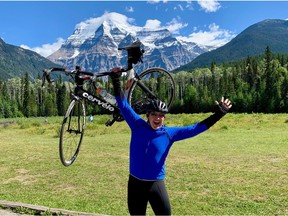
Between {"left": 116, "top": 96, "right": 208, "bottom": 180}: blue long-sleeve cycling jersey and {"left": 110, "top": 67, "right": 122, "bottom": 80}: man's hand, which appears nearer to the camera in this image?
{"left": 116, "top": 96, "right": 208, "bottom": 180}: blue long-sleeve cycling jersey

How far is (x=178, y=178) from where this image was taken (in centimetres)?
1522

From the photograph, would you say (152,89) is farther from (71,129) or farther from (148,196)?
(148,196)

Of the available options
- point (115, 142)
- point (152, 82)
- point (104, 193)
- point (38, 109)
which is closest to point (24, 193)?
point (104, 193)

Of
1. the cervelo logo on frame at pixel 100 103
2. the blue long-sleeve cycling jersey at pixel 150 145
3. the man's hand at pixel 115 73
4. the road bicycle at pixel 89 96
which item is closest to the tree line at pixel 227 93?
the road bicycle at pixel 89 96

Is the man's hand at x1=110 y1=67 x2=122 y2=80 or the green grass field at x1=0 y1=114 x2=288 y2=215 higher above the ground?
the man's hand at x1=110 y1=67 x2=122 y2=80

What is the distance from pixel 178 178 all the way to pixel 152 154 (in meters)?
9.99

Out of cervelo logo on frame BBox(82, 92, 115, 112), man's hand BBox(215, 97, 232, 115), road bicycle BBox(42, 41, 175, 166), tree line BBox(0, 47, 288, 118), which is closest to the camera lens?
man's hand BBox(215, 97, 232, 115)

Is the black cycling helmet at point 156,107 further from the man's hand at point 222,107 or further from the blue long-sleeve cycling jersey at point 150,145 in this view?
the man's hand at point 222,107

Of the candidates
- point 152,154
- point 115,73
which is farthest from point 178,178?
point 152,154

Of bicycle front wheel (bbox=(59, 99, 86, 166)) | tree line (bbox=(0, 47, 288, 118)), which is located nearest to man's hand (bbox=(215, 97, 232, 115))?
bicycle front wheel (bbox=(59, 99, 86, 166))

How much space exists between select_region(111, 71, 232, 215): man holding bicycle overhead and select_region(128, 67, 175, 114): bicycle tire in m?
1.35

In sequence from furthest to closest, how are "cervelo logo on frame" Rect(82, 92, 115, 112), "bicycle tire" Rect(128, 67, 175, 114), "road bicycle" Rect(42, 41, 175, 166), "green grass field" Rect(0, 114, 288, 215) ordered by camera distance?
"green grass field" Rect(0, 114, 288, 215)
"bicycle tire" Rect(128, 67, 175, 114)
"cervelo logo on frame" Rect(82, 92, 115, 112)
"road bicycle" Rect(42, 41, 175, 166)

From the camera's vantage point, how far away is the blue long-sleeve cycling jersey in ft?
18.3

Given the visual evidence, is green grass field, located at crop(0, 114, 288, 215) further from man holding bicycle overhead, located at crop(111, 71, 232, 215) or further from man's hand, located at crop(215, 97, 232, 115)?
man's hand, located at crop(215, 97, 232, 115)
